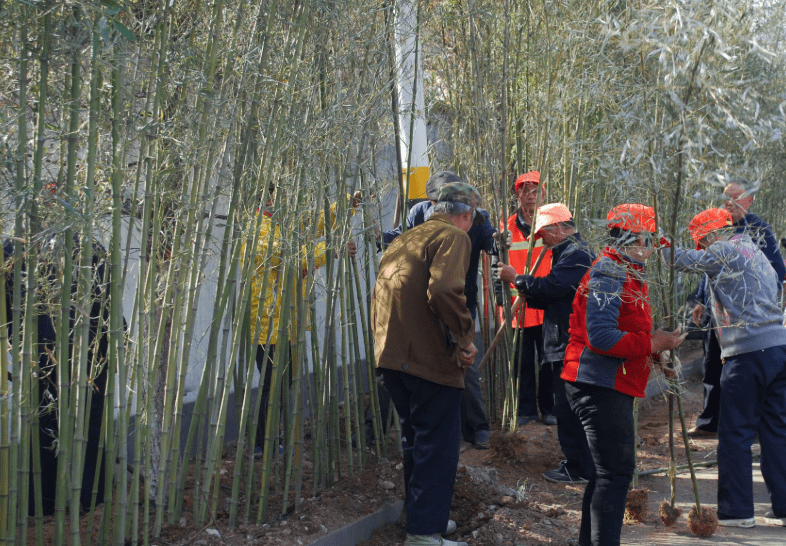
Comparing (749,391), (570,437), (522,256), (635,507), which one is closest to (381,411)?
(570,437)

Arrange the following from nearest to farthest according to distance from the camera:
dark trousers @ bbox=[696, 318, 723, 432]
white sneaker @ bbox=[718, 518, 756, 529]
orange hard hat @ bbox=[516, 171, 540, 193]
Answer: white sneaker @ bbox=[718, 518, 756, 529]
orange hard hat @ bbox=[516, 171, 540, 193]
dark trousers @ bbox=[696, 318, 723, 432]

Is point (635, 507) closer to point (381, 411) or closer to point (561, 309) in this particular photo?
point (561, 309)

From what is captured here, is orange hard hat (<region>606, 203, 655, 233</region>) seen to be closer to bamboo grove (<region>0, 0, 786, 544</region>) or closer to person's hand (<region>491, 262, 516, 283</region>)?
bamboo grove (<region>0, 0, 786, 544</region>)

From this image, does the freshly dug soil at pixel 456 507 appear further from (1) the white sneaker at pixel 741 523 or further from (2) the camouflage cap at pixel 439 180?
(2) the camouflage cap at pixel 439 180

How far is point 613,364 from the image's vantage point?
2.96 m

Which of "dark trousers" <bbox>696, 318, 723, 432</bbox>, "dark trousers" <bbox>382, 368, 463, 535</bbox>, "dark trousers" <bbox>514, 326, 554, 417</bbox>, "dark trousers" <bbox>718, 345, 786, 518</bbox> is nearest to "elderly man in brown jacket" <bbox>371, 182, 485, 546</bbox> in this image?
"dark trousers" <bbox>382, 368, 463, 535</bbox>

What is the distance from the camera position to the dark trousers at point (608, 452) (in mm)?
2916

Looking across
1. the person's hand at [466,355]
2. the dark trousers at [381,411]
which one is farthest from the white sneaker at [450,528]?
the person's hand at [466,355]

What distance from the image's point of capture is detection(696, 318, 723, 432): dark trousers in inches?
215

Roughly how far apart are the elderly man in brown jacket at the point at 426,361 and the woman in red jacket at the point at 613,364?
19.9 inches

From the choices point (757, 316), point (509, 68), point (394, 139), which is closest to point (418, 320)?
point (394, 139)

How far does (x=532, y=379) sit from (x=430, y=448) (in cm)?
255

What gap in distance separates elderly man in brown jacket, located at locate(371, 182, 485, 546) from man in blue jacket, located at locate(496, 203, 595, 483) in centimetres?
95

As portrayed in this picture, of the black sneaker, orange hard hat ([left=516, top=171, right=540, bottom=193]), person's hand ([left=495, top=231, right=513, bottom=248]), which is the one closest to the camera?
the black sneaker
